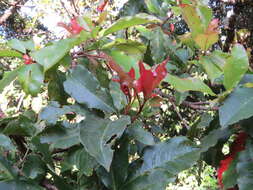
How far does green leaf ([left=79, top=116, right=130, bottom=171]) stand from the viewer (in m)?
0.41

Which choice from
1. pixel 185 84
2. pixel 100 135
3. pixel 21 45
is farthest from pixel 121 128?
pixel 21 45

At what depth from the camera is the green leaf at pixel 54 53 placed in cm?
54

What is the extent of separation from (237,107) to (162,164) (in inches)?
5.7

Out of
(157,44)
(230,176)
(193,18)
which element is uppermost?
(193,18)

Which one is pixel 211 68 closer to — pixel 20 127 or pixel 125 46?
pixel 125 46

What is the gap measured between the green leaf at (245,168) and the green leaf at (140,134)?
142 millimetres

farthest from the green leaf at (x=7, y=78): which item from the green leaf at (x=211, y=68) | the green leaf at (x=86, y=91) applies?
the green leaf at (x=211, y=68)

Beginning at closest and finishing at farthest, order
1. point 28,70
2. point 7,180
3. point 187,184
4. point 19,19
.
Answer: point 7,180 < point 28,70 < point 187,184 < point 19,19

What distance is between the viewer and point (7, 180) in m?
0.48

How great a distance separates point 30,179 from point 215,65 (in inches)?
16.0

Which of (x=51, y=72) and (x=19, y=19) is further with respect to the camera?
(x=19, y=19)

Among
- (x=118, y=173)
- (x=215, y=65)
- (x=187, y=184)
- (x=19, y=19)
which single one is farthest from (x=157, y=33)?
(x=19, y=19)

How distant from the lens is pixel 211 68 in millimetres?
614

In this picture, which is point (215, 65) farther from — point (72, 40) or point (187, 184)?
point (187, 184)
